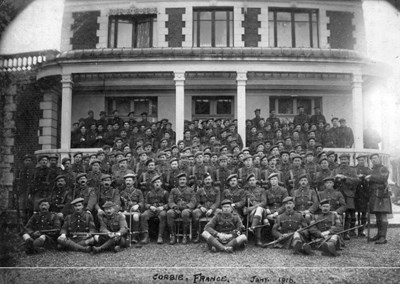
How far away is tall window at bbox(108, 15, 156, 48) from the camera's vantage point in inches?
487

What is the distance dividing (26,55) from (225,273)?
7.87 metres

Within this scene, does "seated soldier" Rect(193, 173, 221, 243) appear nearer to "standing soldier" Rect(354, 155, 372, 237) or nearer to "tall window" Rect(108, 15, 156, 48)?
"standing soldier" Rect(354, 155, 372, 237)

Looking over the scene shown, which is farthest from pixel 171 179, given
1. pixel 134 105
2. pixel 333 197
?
pixel 134 105

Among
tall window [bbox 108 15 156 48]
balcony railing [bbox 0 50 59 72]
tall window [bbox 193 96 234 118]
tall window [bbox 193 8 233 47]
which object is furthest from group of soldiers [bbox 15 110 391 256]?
tall window [bbox 108 15 156 48]

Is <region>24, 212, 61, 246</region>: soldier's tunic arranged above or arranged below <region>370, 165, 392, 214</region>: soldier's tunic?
below

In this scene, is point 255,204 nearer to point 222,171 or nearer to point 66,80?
point 222,171

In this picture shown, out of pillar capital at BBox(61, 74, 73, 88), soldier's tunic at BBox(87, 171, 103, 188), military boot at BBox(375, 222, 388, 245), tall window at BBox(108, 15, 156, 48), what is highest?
tall window at BBox(108, 15, 156, 48)

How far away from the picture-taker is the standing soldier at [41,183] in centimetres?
816

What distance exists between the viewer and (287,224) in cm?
709

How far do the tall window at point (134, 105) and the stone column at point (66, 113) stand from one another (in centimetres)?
223

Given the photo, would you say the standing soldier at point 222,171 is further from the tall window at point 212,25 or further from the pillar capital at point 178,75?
the tall window at point 212,25

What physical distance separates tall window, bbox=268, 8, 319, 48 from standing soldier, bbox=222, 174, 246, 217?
5.89 meters

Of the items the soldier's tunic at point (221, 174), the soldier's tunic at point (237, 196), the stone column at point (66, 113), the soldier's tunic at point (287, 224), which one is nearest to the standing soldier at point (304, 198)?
the soldier's tunic at point (287, 224)

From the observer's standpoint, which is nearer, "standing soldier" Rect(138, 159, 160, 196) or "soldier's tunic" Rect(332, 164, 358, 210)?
"soldier's tunic" Rect(332, 164, 358, 210)
